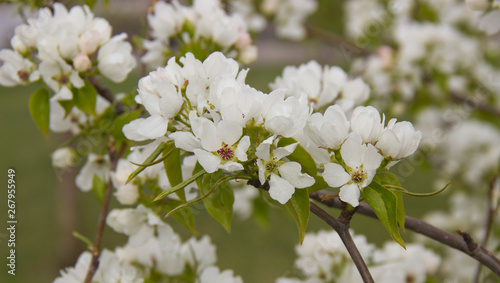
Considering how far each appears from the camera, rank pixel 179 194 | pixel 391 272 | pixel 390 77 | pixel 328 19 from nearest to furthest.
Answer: pixel 179 194 → pixel 391 272 → pixel 390 77 → pixel 328 19

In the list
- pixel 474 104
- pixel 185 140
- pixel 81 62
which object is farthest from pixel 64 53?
pixel 474 104

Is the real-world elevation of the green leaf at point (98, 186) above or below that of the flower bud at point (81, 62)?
below

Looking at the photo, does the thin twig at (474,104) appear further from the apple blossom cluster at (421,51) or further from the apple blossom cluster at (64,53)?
the apple blossom cluster at (64,53)

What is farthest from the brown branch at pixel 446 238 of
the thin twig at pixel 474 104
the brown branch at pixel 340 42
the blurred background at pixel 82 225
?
the blurred background at pixel 82 225

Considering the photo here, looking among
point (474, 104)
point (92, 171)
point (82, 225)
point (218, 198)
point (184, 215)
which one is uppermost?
point (218, 198)

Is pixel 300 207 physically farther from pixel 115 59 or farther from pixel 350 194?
pixel 115 59

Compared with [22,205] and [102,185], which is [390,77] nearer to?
[102,185]

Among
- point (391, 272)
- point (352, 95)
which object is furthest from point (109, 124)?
point (391, 272)
